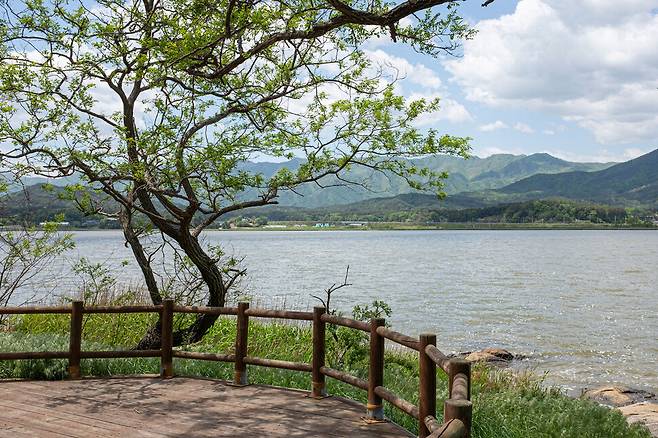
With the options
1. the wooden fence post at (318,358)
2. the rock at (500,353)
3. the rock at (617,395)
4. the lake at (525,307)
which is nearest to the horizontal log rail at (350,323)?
the wooden fence post at (318,358)

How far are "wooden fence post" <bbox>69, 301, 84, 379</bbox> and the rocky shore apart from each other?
6517 millimetres

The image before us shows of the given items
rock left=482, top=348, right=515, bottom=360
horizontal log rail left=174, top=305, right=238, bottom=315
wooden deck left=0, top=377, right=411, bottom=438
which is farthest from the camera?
rock left=482, top=348, right=515, bottom=360

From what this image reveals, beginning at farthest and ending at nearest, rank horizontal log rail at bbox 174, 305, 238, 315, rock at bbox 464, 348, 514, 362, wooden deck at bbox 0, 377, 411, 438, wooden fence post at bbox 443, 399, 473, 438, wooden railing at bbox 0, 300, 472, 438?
1. rock at bbox 464, 348, 514, 362
2. horizontal log rail at bbox 174, 305, 238, 315
3. wooden deck at bbox 0, 377, 411, 438
4. wooden railing at bbox 0, 300, 472, 438
5. wooden fence post at bbox 443, 399, 473, 438

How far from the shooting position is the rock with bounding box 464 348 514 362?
18.3m

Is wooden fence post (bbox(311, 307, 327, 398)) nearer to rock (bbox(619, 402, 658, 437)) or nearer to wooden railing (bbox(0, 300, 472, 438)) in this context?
wooden railing (bbox(0, 300, 472, 438))

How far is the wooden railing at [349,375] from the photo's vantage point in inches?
155

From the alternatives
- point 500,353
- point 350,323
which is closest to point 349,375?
point 350,323

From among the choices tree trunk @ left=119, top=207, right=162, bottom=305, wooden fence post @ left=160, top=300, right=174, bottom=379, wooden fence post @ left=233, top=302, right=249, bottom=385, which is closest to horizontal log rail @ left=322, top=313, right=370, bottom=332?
wooden fence post @ left=233, top=302, right=249, bottom=385

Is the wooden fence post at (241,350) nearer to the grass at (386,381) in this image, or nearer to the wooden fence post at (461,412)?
the grass at (386,381)

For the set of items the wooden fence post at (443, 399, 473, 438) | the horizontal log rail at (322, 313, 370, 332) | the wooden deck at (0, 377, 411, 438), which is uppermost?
the wooden fence post at (443, 399, 473, 438)

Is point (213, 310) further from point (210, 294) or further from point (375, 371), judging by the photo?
point (375, 371)

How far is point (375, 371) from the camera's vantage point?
21.2ft

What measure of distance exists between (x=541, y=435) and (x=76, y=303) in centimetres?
634

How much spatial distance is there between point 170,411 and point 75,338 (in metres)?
2.41
